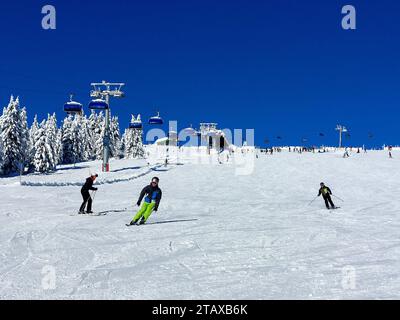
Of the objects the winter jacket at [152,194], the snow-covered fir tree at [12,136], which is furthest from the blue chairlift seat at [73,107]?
the winter jacket at [152,194]

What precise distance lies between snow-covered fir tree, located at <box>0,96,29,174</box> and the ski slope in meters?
37.1

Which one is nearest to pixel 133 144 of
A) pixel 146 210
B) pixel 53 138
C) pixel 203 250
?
pixel 53 138

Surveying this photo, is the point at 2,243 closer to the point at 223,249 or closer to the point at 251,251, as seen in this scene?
the point at 223,249

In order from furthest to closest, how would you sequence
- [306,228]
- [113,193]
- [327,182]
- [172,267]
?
[327,182] < [113,193] < [306,228] < [172,267]

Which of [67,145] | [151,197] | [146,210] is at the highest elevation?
[67,145]

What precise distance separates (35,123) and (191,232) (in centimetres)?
6654

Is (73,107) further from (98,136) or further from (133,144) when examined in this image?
(133,144)

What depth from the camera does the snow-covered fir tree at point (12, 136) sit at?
5434cm

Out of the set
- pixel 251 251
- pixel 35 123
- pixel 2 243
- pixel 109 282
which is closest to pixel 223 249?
pixel 251 251

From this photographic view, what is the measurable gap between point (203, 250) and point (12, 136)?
5202cm

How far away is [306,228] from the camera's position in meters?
12.9

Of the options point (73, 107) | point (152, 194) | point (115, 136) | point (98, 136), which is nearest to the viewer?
point (152, 194)

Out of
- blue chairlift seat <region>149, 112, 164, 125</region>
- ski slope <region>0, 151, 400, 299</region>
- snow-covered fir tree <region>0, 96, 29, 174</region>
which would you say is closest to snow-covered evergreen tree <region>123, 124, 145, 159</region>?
snow-covered fir tree <region>0, 96, 29, 174</region>

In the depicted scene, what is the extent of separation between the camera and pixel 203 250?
31.2 feet
